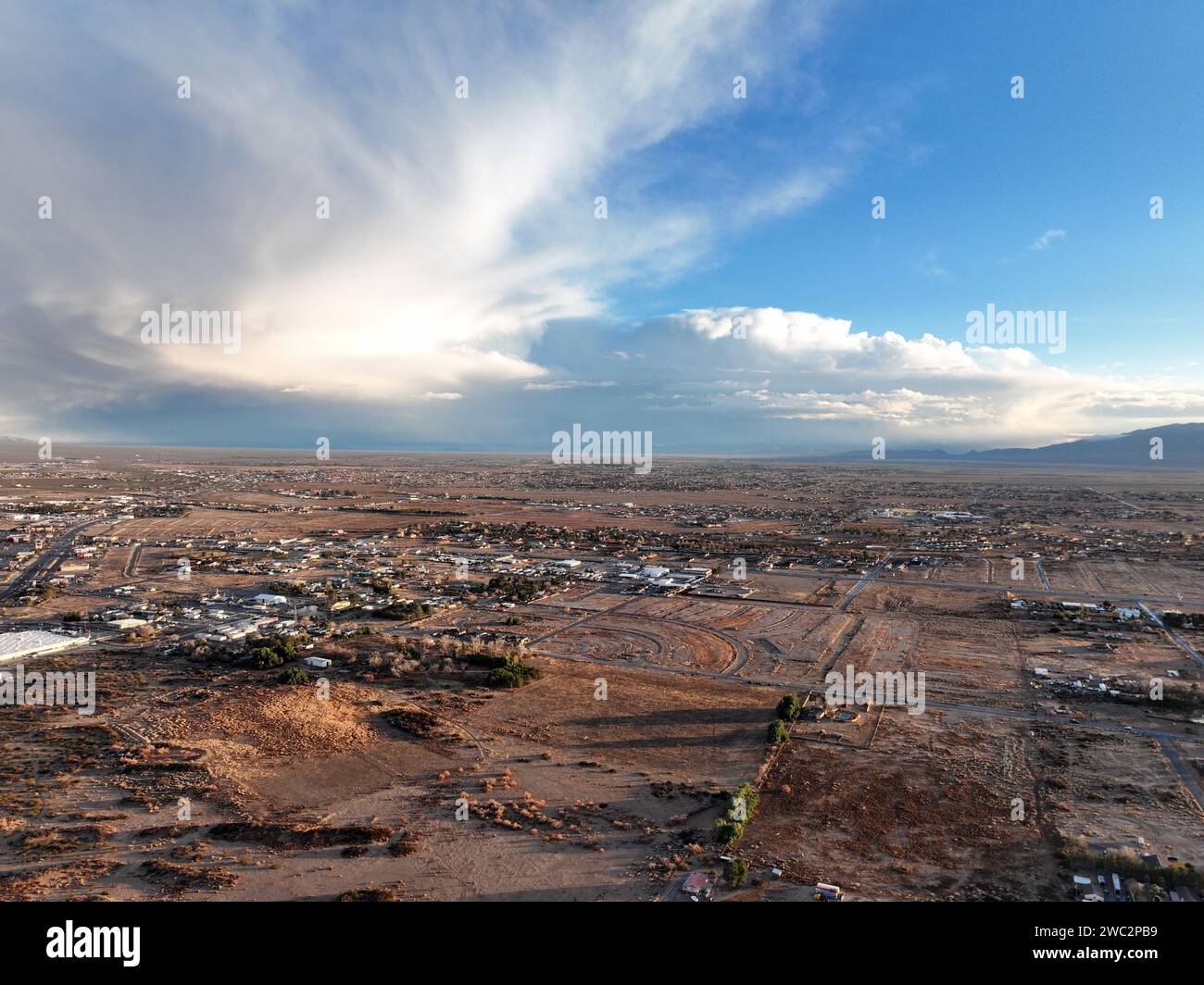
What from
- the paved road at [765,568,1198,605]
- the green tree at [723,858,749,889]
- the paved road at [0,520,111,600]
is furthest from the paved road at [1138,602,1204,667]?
the paved road at [0,520,111,600]

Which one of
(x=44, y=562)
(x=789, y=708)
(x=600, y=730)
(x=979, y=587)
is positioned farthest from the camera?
(x=44, y=562)

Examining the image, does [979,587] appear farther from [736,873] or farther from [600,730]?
[736,873]

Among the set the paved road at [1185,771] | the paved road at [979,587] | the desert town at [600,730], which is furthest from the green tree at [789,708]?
the paved road at [979,587]

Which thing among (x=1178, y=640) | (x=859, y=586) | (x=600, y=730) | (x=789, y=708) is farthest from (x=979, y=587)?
(x=600, y=730)

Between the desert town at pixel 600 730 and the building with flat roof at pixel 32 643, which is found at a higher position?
the building with flat roof at pixel 32 643

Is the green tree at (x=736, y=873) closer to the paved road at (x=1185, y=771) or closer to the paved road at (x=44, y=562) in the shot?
the paved road at (x=1185, y=771)

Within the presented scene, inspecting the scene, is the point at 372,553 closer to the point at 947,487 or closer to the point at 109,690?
the point at 109,690

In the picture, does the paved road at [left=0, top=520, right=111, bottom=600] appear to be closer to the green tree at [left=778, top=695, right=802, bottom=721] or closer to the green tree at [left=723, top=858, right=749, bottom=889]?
the green tree at [left=778, top=695, right=802, bottom=721]
